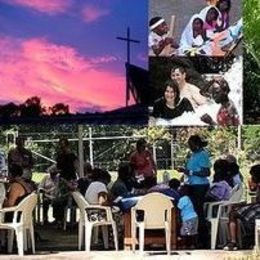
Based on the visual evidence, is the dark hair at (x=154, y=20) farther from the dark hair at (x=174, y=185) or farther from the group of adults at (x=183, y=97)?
the dark hair at (x=174, y=185)

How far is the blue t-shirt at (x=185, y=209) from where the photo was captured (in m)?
10.6

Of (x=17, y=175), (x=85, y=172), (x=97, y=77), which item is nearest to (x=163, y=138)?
(x=85, y=172)

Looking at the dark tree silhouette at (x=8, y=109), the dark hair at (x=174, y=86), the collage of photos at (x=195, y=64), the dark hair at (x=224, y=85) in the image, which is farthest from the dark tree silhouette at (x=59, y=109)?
the dark hair at (x=224, y=85)

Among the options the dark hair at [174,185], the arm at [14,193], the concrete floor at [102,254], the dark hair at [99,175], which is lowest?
the concrete floor at [102,254]

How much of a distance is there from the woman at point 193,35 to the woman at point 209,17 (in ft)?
0.20

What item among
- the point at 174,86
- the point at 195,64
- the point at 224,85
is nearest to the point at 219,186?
the point at 224,85

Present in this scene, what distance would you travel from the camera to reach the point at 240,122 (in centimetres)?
1223

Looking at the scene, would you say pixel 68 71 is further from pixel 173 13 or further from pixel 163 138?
pixel 163 138

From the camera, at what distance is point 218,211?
10945 millimetres

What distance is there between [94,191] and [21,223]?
112 centimetres

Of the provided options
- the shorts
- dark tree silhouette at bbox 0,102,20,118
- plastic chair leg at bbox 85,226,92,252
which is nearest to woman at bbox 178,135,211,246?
the shorts

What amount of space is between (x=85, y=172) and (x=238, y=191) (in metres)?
4.24

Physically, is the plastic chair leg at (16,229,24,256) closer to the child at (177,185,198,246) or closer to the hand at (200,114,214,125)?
the child at (177,185,198,246)

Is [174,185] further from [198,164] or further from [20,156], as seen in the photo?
[20,156]
